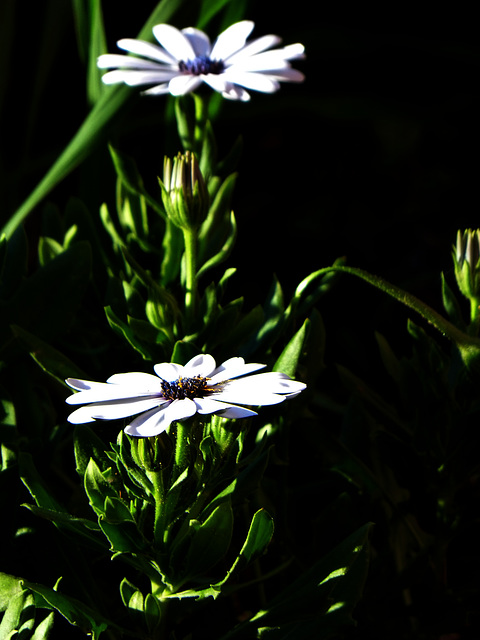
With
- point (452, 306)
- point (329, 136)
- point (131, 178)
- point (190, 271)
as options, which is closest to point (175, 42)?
point (131, 178)

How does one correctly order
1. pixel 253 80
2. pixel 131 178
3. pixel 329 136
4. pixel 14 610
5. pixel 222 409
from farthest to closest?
pixel 329 136 → pixel 131 178 → pixel 253 80 → pixel 14 610 → pixel 222 409

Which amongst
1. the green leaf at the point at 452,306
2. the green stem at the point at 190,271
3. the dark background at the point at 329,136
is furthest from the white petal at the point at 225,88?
the dark background at the point at 329,136

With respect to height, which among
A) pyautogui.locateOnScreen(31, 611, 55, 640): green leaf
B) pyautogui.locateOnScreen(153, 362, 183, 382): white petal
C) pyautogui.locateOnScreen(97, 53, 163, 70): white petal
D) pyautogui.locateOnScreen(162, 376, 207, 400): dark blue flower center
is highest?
pyautogui.locateOnScreen(97, 53, 163, 70): white petal

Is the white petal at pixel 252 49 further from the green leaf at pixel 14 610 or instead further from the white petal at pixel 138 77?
the green leaf at pixel 14 610

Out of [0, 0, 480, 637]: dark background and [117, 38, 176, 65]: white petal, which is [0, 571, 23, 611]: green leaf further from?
[0, 0, 480, 637]: dark background

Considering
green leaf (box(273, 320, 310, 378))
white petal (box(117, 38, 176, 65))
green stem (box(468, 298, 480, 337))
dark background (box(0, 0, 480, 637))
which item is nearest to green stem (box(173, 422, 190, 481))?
green leaf (box(273, 320, 310, 378))

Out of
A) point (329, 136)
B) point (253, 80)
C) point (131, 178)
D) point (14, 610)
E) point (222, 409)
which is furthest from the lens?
point (329, 136)

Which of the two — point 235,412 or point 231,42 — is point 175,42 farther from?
point 235,412
